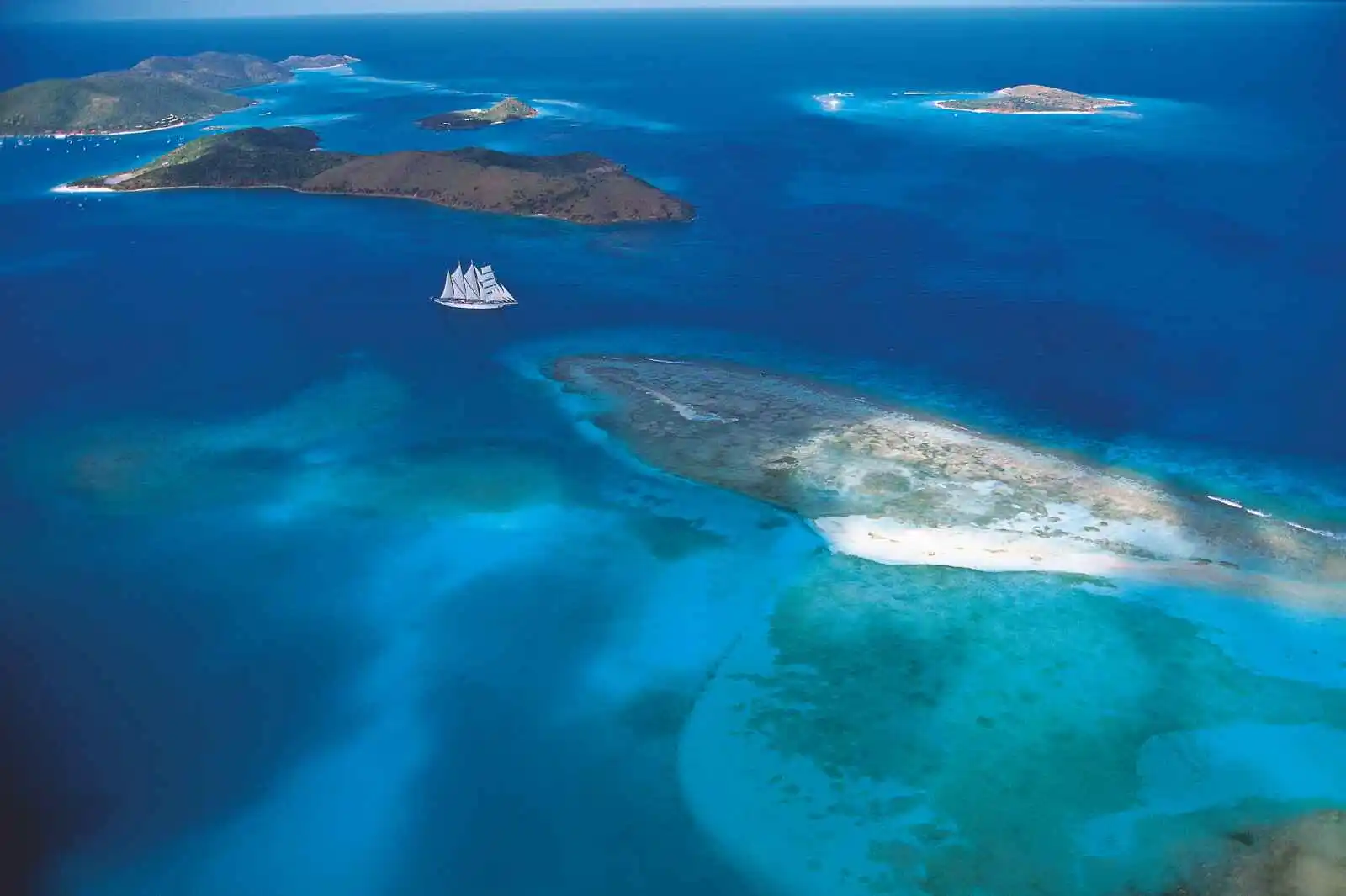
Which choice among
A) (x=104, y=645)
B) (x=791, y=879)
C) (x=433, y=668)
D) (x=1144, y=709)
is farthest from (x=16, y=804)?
(x=1144, y=709)

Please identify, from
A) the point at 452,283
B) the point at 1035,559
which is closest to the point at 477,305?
the point at 452,283

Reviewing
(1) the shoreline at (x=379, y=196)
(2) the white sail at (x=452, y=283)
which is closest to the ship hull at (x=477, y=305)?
(2) the white sail at (x=452, y=283)

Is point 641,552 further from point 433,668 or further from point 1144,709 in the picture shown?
point 1144,709

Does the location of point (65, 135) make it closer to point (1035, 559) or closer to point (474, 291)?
point (474, 291)

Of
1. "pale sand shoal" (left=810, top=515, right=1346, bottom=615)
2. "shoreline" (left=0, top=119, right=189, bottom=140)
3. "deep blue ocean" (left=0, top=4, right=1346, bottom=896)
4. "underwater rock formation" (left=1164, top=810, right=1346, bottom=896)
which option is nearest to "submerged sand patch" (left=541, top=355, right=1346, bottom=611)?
"pale sand shoal" (left=810, top=515, right=1346, bottom=615)

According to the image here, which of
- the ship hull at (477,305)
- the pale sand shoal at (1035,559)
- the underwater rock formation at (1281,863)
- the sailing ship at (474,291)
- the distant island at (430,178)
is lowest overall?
the underwater rock formation at (1281,863)

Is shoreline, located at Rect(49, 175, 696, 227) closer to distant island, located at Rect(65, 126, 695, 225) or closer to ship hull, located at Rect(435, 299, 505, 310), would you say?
distant island, located at Rect(65, 126, 695, 225)

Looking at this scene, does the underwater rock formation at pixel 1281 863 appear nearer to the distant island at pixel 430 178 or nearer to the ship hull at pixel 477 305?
the ship hull at pixel 477 305
